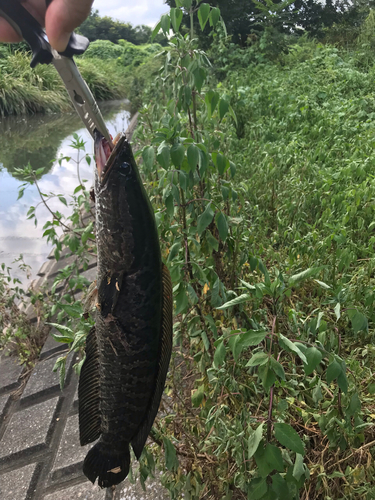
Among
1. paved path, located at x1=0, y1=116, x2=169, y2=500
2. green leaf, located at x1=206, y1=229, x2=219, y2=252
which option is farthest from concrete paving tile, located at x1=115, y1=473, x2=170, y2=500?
green leaf, located at x1=206, y1=229, x2=219, y2=252

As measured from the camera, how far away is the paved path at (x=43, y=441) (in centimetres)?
188

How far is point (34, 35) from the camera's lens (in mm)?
866

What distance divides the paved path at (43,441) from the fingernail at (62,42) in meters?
1.73

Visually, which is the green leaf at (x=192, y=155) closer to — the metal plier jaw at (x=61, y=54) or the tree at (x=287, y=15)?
the metal plier jaw at (x=61, y=54)

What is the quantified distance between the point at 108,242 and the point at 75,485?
1.64 m

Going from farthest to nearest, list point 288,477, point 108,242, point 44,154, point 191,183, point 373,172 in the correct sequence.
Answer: point 44,154 → point 373,172 → point 191,183 → point 288,477 → point 108,242

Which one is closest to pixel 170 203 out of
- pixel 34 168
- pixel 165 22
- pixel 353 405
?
pixel 165 22

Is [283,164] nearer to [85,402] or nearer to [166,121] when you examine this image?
[166,121]

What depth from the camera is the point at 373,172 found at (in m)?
2.92

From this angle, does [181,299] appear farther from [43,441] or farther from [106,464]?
[43,441]

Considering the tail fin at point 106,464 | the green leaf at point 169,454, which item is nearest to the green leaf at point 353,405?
the green leaf at point 169,454

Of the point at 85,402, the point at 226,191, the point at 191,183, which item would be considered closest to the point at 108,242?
the point at 85,402

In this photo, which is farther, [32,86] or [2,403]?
[32,86]

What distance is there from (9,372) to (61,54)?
2.68m
